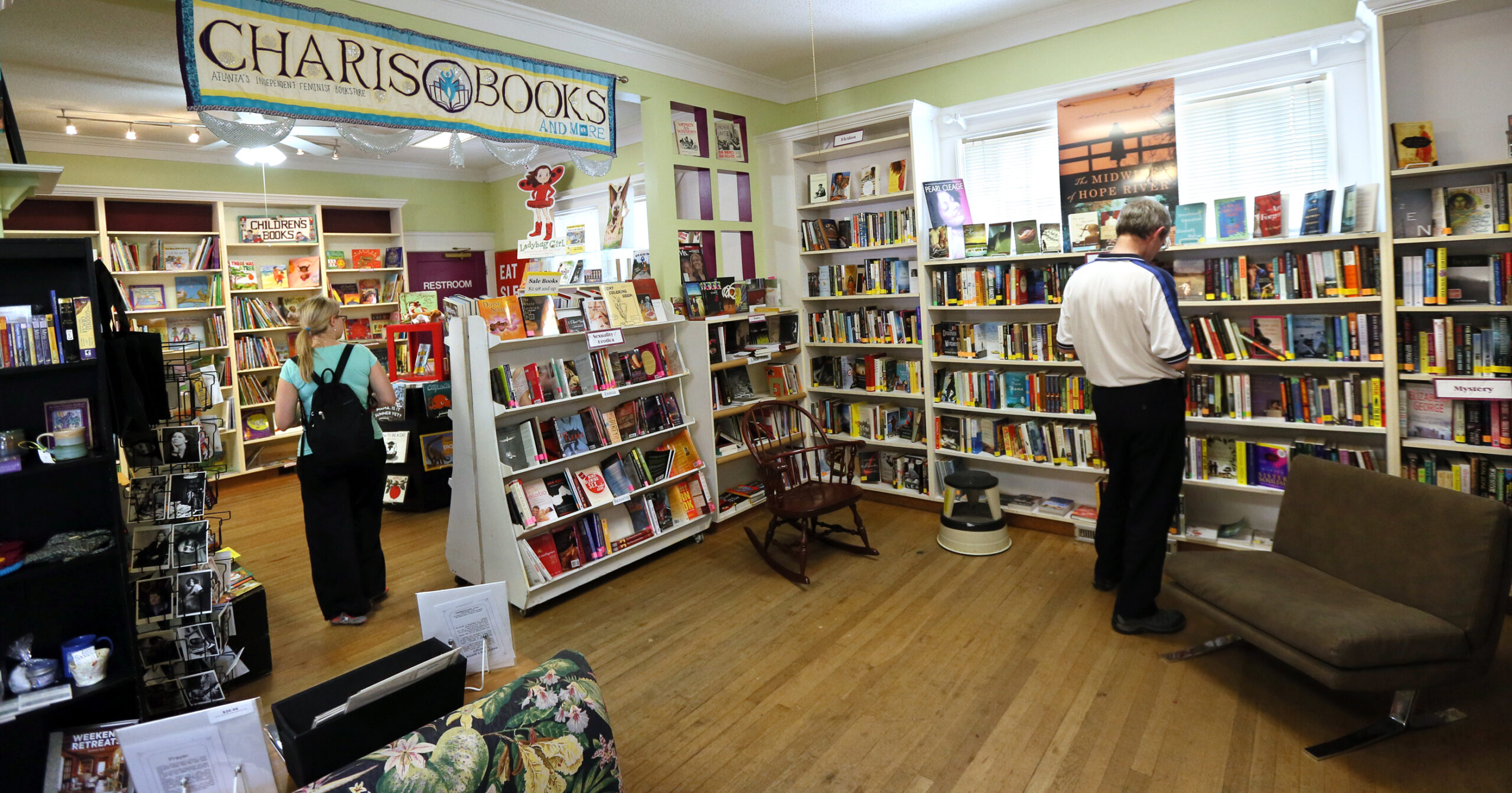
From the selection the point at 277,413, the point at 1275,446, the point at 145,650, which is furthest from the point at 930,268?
the point at 145,650

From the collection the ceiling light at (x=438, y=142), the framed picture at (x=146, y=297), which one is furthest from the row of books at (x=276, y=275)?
the ceiling light at (x=438, y=142)

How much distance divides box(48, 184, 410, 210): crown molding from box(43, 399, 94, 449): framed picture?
4.96 metres

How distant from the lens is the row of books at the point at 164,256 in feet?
20.7

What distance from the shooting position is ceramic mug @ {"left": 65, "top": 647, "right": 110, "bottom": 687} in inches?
85.6

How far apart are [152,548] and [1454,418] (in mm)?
5368

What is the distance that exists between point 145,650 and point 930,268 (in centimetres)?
433

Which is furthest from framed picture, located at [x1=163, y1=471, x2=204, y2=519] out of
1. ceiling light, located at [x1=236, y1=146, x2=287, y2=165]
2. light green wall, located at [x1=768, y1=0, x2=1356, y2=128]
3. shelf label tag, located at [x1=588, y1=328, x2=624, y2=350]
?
A: light green wall, located at [x1=768, y1=0, x2=1356, y2=128]

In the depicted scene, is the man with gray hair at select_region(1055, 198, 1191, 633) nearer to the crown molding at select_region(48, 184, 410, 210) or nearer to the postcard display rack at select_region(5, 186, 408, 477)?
the postcard display rack at select_region(5, 186, 408, 477)

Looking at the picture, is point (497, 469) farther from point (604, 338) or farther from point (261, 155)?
point (261, 155)

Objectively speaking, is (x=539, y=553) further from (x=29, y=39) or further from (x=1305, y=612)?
(x=29, y=39)

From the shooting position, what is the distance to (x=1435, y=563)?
2422 mm

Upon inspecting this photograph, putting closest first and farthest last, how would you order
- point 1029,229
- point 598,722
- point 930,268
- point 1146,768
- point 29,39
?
point 598,722 → point 1146,768 → point 29,39 → point 1029,229 → point 930,268

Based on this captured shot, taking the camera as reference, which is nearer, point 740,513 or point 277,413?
point 277,413

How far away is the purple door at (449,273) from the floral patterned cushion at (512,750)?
24.2ft
